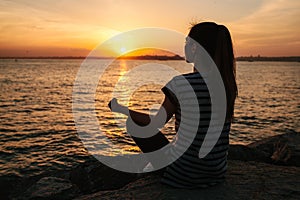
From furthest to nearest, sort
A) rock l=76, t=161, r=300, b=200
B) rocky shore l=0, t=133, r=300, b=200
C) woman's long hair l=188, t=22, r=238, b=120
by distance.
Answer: rocky shore l=0, t=133, r=300, b=200
rock l=76, t=161, r=300, b=200
woman's long hair l=188, t=22, r=238, b=120

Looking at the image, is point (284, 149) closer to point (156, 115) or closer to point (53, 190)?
point (156, 115)

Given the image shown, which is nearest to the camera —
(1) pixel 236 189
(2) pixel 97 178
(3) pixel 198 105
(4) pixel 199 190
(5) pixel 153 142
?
(3) pixel 198 105

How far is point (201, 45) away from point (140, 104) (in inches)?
938

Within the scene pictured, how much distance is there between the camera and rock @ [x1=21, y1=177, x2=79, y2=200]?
273 inches

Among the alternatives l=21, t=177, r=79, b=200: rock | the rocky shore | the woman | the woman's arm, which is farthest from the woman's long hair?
l=21, t=177, r=79, b=200: rock

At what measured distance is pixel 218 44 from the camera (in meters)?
3.26

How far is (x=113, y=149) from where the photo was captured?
40.4 ft

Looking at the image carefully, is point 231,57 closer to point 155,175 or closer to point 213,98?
point 213,98

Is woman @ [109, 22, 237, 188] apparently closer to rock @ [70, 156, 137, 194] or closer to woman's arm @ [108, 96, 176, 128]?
woman's arm @ [108, 96, 176, 128]

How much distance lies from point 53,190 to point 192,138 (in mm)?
5171

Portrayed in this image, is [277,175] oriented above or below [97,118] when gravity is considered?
above

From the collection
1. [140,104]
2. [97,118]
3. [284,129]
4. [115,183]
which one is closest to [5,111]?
[97,118]

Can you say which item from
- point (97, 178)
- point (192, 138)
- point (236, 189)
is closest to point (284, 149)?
point (236, 189)

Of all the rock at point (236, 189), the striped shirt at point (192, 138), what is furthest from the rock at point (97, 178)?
the striped shirt at point (192, 138)
